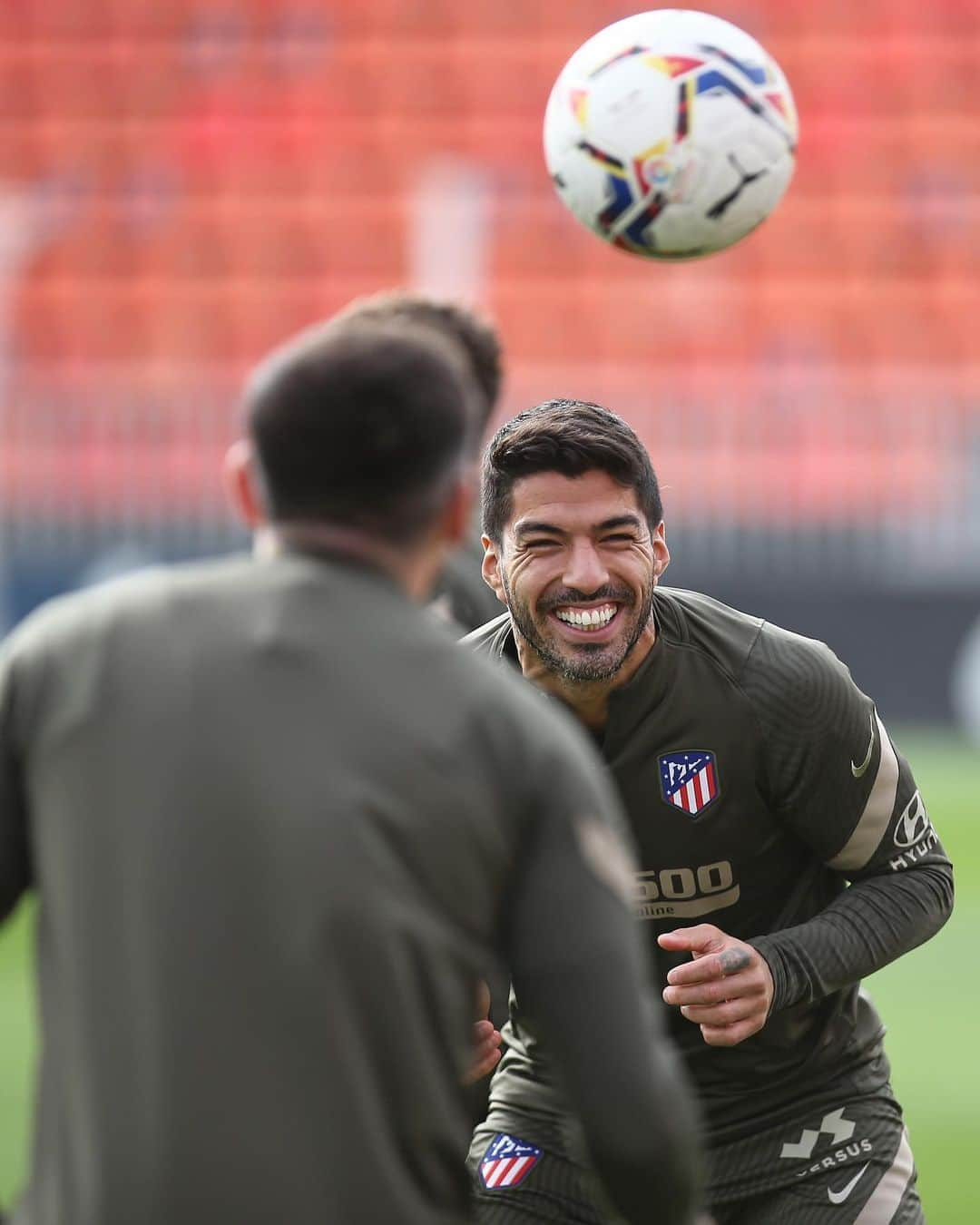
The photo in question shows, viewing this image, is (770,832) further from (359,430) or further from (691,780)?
(359,430)

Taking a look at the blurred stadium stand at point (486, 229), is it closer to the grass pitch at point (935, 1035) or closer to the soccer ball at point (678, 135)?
the grass pitch at point (935, 1035)

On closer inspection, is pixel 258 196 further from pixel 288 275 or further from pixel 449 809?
pixel 449 809

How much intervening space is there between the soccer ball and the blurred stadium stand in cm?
1059

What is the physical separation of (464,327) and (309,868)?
2866 millimetres

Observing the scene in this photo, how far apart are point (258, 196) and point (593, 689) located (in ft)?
48.6

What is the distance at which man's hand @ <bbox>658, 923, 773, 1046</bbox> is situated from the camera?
3479 millimetres

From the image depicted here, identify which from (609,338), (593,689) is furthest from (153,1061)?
(609,338)

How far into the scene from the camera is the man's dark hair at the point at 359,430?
7.60ft

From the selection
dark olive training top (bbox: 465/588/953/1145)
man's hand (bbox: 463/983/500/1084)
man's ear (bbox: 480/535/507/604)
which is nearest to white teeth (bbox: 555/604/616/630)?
dark olive training top (bbox: 465/588/953/1145)

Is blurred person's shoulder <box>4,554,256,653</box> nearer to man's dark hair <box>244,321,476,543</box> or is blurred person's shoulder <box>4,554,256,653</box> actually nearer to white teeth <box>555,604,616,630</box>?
man's dark hair <box>244,321,476,543</box>

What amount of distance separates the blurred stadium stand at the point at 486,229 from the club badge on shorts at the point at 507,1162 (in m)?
11.6

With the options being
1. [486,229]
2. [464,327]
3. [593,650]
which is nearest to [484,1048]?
[593,650]

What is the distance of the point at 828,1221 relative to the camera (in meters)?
3.81

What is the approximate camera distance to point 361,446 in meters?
2.32
